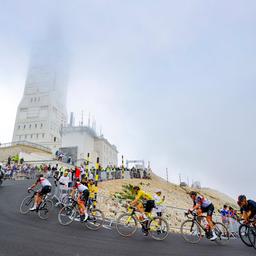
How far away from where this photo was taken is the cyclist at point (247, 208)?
30.3 feet

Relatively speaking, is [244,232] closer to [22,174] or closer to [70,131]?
[22,174]

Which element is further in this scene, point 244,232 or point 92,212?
point 92,212

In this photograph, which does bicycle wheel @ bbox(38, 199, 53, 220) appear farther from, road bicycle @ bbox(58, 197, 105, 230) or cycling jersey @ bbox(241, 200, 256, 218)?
cycling jersey @ bbox(241, 200, 256, 218)

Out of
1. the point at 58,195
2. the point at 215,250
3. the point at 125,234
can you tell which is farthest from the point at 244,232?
the point at 58,195

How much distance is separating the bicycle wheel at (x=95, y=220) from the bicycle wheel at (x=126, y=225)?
0.95 meters

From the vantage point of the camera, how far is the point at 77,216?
35.8ft

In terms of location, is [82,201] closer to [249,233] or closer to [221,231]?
[221,231]

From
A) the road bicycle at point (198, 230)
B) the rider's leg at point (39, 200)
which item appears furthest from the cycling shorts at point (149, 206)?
the rider's leg at point (39, 200)

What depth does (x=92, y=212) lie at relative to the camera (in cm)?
1075

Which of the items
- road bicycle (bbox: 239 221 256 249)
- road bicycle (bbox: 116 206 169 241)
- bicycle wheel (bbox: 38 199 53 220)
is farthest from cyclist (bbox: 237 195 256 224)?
bicycle wheel (bbox: 38 199 53 220)

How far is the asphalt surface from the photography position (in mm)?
6992

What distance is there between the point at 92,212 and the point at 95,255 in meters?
3.99

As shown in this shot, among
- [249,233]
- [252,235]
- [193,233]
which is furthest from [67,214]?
[252,235]

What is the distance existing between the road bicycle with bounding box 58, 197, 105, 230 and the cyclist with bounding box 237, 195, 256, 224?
18.3ft
